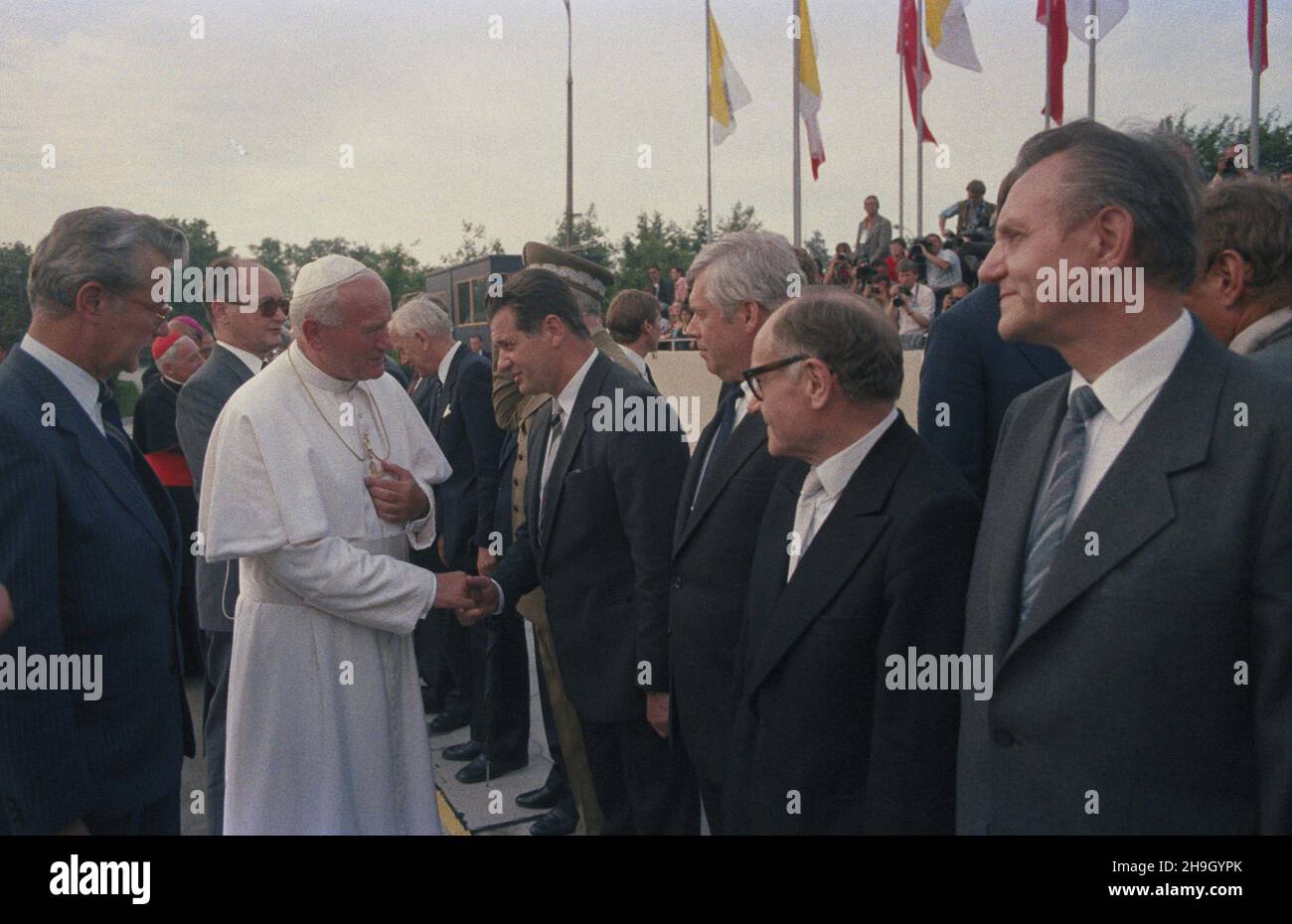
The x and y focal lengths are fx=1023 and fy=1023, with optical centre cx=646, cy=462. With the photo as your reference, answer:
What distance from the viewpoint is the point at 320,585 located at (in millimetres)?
2941

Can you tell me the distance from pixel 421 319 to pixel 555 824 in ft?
10.1

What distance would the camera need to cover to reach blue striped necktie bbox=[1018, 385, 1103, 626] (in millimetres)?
1847

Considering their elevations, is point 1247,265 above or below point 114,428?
above

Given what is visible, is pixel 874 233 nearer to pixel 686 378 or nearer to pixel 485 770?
pixel 686 378

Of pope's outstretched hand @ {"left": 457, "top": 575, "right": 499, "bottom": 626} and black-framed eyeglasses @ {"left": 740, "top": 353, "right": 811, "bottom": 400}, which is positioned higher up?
black-framed eyeglasses @ {"left": 740, "top": 353, "right": 811, "bottom": 400}

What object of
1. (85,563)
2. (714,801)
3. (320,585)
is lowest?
(714,801)

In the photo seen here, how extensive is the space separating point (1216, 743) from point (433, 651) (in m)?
4.94

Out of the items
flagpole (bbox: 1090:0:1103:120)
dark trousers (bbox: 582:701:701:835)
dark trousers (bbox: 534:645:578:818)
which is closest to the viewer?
dark trousers (bbox: 582:701:701:835)

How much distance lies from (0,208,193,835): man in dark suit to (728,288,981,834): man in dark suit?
1479mm

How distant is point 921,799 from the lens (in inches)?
83.0

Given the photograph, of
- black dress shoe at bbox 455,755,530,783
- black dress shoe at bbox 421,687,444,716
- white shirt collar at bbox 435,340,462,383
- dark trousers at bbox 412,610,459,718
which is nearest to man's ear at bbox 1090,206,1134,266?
black dress shoe at bbox 455,755,530,783

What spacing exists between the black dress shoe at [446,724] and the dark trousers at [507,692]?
724 mm

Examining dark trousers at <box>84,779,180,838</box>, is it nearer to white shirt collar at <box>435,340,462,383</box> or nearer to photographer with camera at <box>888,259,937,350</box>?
white shirt collar at <box>435,340,462,383</box>

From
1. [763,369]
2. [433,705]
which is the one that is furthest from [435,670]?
[763,369]
